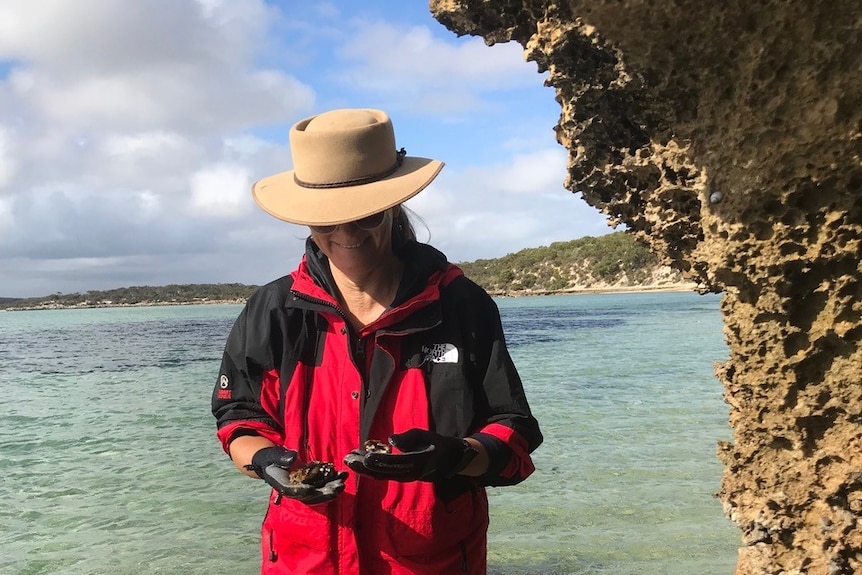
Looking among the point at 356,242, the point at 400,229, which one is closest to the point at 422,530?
the point at 356,242

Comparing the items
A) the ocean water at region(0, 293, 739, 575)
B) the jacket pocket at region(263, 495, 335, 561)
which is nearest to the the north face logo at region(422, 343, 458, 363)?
the jacket pocket at region(263, 495, 335, 561)

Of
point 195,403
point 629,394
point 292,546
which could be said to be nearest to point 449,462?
point 292,546

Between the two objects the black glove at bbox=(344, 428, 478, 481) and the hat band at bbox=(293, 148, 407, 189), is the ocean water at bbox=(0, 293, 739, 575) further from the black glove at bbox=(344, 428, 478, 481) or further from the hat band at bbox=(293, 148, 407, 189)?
the hat band at bbox=(293, 148, 407, 189)

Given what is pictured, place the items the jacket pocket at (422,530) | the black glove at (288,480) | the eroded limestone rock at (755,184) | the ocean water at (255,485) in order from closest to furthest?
1. the eroded limestone rock at (755,184)
2. the black glove at (288,480)
3. the jacket pocket at (422,530)
4. the ocean water at (255,485)

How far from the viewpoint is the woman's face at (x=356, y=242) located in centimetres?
233

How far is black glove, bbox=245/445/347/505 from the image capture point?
1999 millimetres

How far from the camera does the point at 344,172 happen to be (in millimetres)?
2322

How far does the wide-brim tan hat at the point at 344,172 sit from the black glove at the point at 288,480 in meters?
0.77

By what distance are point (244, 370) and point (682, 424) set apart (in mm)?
9834

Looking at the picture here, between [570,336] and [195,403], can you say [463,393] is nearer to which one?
[195,403]

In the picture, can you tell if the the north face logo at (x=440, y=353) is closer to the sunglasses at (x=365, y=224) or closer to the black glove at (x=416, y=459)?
the black glove at (x=416, y=459)

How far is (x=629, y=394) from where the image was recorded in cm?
1410

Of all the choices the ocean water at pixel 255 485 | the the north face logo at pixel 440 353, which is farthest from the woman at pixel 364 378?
the ocean water at pixel 255 485

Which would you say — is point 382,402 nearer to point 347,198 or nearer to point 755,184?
point 347,198
